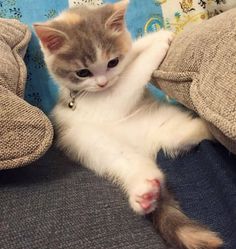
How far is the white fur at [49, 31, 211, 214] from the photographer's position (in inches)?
36.7

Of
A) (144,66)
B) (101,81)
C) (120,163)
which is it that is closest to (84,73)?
(101,81)

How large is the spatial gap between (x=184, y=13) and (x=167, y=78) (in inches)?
23.4

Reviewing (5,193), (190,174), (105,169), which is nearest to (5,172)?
(5,193)

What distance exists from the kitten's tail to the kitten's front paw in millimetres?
19

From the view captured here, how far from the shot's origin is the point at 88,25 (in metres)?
1.08

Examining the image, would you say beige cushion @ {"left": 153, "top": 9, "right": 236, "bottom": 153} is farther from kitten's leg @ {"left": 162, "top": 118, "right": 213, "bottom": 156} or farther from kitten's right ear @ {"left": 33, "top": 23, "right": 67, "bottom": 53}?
kitten's right ear @ {"left": 33, "top": 23, "right": 67, "bottom": 53}

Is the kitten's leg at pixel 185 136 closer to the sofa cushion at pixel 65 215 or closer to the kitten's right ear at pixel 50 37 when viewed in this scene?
Result: the sofa cushion at pixel 65 215

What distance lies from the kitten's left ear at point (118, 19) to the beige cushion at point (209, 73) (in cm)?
22

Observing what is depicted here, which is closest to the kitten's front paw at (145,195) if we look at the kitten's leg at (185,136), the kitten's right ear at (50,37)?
the kitten's leg at (185,136)

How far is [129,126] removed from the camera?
43.1 inches

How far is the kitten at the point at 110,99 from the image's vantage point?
0.97 m

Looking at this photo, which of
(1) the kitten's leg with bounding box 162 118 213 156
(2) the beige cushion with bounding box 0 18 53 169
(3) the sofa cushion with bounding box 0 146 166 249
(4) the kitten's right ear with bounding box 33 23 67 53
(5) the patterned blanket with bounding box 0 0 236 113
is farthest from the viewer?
(5) the patterned blanket with bounding box 0 0 236 113

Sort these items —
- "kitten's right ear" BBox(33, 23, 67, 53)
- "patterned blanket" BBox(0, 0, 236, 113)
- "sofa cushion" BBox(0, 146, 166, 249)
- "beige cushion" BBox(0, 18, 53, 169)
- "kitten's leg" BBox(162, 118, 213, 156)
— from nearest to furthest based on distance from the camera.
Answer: "sofa cushion" BBox(0, 146, 166, 249)
"beige cushion" BBox(0, 18, 53, 169)
"kitten's leg" BBox(162, 118, 213, 156)
"kitten's right ear" BBox(33, 23, 67, 53)
"patterned blanket" BBox(0, 0, 236, 113)

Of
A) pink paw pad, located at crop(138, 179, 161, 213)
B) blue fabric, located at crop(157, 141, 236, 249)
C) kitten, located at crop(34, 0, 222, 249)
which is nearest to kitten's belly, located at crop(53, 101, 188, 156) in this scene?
kitten, located at crop(34, 0, 222, 249)
